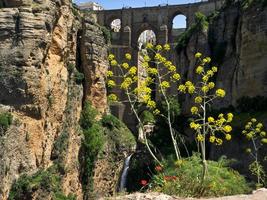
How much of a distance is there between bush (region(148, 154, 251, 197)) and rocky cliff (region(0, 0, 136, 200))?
13991 millimetres

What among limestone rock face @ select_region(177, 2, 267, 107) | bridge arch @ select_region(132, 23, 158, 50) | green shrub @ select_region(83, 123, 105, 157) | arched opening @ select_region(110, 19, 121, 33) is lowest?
green shrub @ select_region(83, 123, 105, 157)

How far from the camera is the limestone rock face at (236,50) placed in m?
32.1

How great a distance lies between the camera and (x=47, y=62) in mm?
27625

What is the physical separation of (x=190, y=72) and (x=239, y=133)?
45.3ft

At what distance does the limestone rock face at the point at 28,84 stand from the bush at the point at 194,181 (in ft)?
46.0

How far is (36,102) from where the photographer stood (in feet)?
86.2

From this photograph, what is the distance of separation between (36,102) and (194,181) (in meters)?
17.0

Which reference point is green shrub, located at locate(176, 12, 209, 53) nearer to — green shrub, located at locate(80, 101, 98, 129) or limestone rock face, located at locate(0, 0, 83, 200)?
green shrub, located at locate(80, 101, 98, 129)

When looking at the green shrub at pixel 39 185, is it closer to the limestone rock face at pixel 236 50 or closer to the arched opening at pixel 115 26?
the limestone rock face at pixel 236 50

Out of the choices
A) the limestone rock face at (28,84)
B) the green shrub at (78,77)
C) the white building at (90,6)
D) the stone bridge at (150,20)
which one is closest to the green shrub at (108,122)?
the green shrub at (78,77)

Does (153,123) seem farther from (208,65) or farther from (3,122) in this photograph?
(3,122)

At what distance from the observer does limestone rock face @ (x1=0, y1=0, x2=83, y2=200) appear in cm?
2522

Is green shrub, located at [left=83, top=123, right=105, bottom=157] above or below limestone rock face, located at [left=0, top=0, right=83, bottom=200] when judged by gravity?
below

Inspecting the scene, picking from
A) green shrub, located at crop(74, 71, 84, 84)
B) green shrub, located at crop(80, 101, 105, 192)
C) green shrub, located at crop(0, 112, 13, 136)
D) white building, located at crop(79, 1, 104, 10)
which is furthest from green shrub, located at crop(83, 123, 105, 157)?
white building, located at crop(79, 1, 104, 10)
